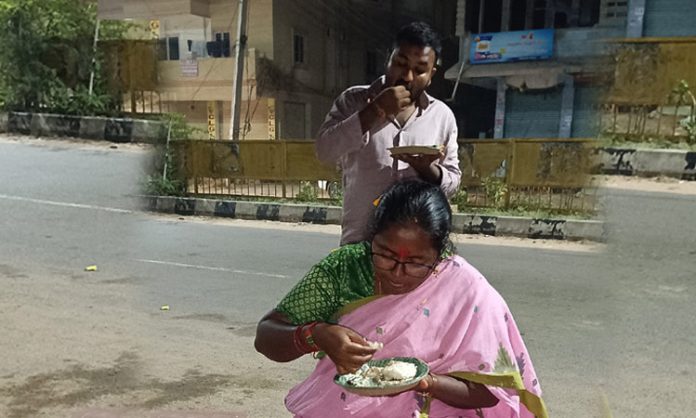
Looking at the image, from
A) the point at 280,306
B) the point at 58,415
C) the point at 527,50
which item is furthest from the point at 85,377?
the point at 527,50

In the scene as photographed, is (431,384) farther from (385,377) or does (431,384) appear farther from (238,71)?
(238,71)

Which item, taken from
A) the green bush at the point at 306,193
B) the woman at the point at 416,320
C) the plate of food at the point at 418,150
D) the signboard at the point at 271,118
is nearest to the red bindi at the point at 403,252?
the woman at the point at 416,320

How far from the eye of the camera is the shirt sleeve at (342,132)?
1.91 meters

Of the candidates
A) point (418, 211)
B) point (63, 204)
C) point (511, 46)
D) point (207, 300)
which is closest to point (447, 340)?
point (418, 211)

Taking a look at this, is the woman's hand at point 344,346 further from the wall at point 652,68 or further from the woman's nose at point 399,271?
the wall at point 652,68

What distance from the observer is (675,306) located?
3.67 m

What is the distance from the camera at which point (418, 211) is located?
47.6 inches

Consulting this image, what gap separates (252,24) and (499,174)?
4800 millimetres

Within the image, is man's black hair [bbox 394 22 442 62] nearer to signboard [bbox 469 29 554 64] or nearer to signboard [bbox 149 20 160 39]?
signboard [bbox 149 20 160 39]

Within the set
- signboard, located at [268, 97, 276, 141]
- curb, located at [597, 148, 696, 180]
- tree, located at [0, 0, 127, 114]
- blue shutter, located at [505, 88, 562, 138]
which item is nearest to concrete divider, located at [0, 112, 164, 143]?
tree, located at [0, 0, 127, 114]

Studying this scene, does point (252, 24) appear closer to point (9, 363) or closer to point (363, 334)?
point (9, 363)

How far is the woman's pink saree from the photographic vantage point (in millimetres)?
1248

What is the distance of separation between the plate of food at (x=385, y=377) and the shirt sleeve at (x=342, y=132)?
88cm

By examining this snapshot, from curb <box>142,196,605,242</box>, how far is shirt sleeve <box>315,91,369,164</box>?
504 centimetres
